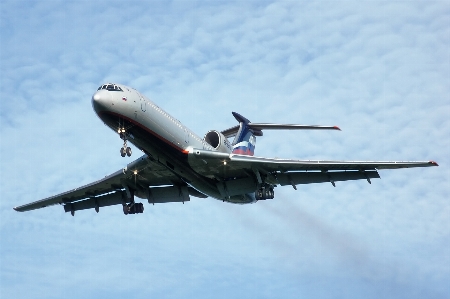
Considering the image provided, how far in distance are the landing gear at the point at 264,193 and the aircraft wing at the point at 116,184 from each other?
4.68 meters

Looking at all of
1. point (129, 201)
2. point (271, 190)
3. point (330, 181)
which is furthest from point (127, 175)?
point (330, 181)

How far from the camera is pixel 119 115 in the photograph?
34.2m

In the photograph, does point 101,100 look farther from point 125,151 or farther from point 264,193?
point 264,193

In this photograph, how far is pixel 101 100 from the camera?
3384 cm

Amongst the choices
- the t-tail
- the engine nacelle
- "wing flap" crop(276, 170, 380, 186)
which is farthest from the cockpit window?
"wing flap" crop(276, 170, 380, 186)

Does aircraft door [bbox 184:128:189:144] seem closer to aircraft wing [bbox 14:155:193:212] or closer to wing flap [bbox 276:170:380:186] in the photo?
aircraft wing [bbox 14:155:193:212]

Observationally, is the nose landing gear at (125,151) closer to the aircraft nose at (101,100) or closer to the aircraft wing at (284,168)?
the aircraft nose at (101,100)

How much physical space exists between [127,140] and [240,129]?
804cm

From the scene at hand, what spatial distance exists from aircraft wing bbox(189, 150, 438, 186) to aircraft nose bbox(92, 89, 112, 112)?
15.9 ft

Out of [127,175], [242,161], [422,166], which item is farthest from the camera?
[127,175]

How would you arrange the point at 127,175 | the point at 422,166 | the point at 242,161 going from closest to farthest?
the point at 422,166 → the point at 242,161 → the point at 127,175

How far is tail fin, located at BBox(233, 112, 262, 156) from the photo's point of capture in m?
41.0

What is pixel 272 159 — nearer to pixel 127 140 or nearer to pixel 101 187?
pixel 127 140

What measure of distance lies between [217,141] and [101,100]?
7155 millimetres
